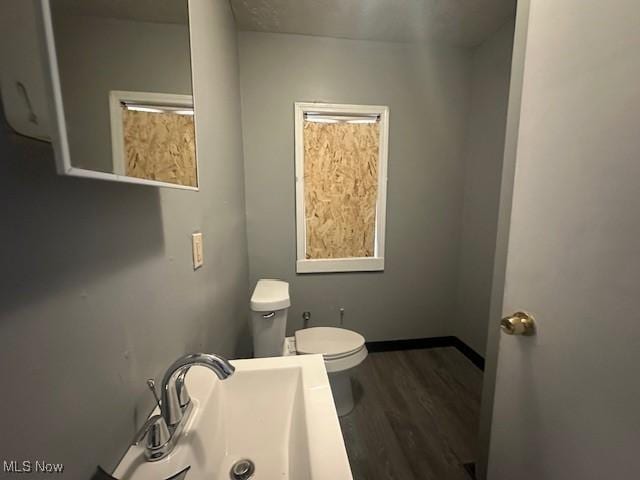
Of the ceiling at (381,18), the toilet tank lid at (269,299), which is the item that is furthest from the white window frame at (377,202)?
the toilet tank lid at (269,299)

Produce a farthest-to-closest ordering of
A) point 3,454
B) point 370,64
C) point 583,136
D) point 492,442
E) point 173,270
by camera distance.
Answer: point 370,64 → point 492,442 → point 173,270 → point 583,136 → point 3,454

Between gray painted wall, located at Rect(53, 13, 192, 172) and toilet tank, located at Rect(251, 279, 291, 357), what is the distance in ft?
3.23

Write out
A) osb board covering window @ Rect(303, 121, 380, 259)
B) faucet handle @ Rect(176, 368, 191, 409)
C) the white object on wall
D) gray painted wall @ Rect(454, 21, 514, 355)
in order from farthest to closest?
A: osb board covering window @ Rect(303, 121, 380, 259), gray painted wall @ Rect(454, 21, 514, 355), faucet handle @ Rect(176, 368, 191, 409), the white object on wall

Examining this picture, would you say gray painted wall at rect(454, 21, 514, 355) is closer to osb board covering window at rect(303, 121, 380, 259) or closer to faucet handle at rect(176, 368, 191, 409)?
osb board covering window at rect(303, 121, 380, 259)

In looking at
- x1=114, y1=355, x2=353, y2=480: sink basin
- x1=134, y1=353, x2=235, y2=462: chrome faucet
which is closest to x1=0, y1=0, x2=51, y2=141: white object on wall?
x1=134, y1=353, x2=235, y2=462: chrome faucet

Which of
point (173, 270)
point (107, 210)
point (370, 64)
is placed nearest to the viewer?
point (107, 210)

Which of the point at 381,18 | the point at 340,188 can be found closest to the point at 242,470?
the point at 340,188

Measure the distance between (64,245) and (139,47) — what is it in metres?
0.41

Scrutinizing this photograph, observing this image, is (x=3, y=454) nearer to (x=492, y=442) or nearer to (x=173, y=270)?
(x=173, y=270)

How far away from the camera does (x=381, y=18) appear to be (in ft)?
5.25

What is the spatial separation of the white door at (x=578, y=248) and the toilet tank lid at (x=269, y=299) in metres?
0.96

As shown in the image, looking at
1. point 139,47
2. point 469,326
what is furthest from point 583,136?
point 469,326

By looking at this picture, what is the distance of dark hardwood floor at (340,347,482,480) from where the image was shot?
126cm

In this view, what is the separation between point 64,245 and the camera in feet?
1.22
